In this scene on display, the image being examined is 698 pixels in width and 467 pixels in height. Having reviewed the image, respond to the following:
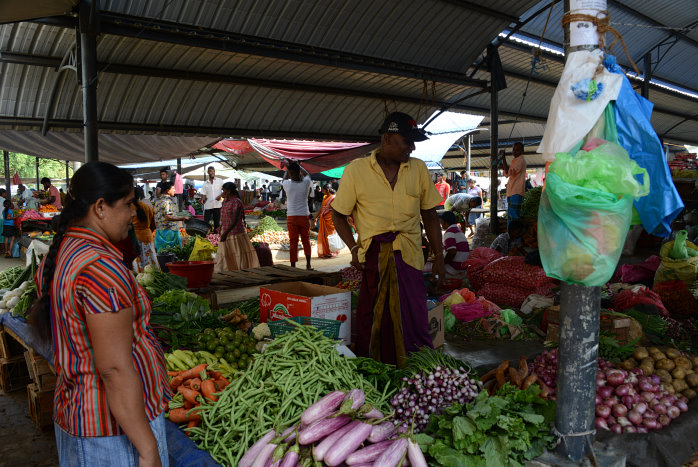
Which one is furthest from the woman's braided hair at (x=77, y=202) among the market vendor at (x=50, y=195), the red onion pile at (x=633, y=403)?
the market vendor at (x=50, y=195)

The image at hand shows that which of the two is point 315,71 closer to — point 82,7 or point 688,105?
point 82,7

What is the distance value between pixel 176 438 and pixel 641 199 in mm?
2368

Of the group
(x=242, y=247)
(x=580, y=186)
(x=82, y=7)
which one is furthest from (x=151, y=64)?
(x=580, y=186)

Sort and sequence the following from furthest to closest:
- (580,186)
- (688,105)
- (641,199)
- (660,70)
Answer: (688,105) < (660,70) < (641,199) < (580,186)

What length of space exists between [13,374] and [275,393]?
3.76 meters

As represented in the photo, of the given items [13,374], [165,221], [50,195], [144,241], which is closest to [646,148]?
[13,374]

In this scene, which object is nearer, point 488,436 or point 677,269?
point 488,436

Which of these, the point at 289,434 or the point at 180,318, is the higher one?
the point at 180,318

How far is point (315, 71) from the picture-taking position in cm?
770

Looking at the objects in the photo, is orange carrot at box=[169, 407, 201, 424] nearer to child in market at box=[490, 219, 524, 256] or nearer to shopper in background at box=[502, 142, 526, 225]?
child in market at box=[490, 219, 524, 256]

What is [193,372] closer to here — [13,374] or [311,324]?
[311,324]

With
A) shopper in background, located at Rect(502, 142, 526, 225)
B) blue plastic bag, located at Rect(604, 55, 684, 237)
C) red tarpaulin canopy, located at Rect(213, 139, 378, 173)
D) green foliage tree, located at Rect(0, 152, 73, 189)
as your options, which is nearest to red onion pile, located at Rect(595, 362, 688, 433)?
blue plastic bag, located at Rect(604, 55, 684, 237)

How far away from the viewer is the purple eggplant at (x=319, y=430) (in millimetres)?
2061

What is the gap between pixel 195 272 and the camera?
5.52m
